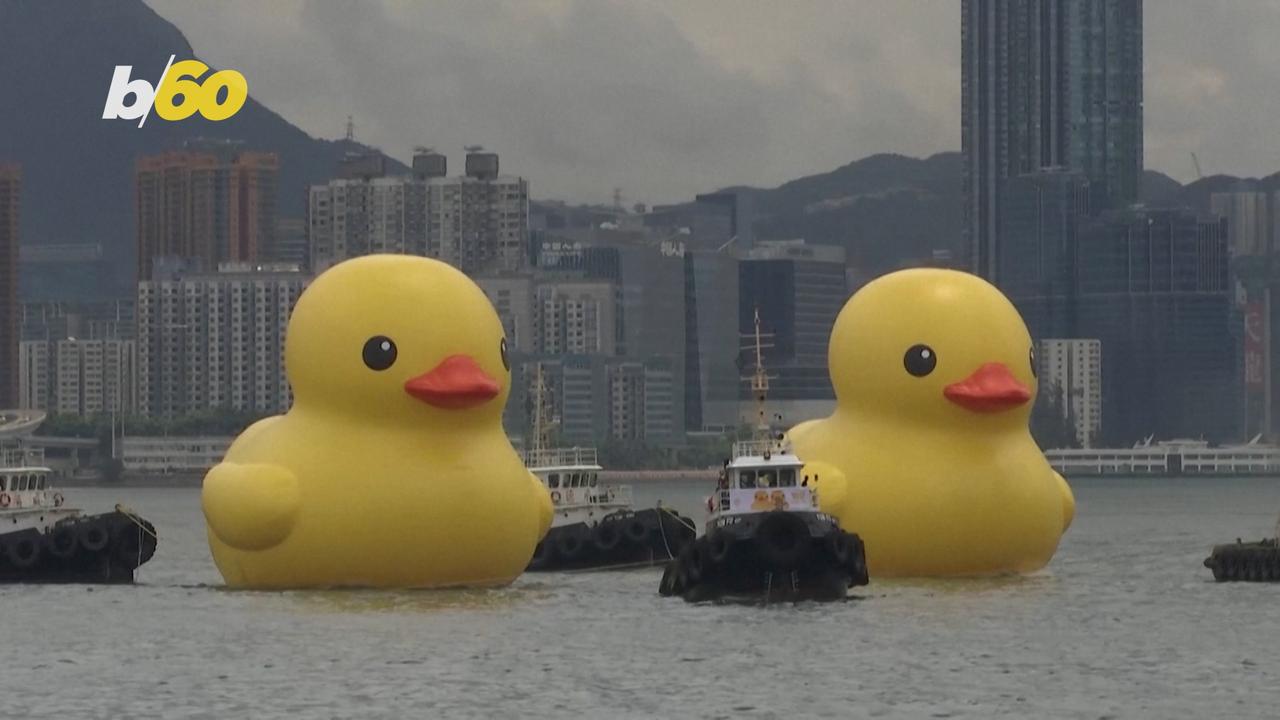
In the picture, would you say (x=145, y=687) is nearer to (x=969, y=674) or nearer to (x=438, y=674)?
(x=438, y=674)

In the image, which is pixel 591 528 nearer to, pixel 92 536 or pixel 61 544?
pixel 92 536

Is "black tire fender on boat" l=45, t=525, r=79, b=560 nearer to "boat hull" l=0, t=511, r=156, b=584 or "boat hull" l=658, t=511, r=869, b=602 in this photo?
"boat hull" l=0, t=511, r=156, b=584

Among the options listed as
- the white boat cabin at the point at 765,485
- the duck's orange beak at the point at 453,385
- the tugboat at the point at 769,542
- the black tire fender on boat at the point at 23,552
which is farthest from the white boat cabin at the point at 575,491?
the duck's orange beak at the point at 453,385

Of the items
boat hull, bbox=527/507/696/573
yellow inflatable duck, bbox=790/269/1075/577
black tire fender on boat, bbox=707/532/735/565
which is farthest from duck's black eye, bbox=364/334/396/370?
boat hull, bbox=527/507/696/573

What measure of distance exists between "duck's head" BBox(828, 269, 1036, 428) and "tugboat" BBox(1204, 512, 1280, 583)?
37.9 ft

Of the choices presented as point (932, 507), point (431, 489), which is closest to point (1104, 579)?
point (932, 507)

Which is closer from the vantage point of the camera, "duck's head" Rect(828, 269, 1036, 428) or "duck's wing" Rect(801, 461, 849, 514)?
"duck's wing" Rect(801, 461, 849, 514)

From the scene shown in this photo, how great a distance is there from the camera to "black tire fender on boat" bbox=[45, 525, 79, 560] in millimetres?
66750

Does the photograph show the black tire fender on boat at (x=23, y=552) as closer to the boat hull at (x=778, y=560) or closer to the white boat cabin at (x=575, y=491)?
the white boat cabin at (x=575, y=491)

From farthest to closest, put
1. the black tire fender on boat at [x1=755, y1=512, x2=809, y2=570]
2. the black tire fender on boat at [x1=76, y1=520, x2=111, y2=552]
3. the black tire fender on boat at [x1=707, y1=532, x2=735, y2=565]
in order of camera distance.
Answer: the black tire fender on boat at [x1=76, y1=520, x2=111, y2=552] → the black tire fender on boat at [x1=707, y1=532, x2=735, y2=565] → the black tire fender on boat at [x1=755, y1=512, x2=809, y2=570]

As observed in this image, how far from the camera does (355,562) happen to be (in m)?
55.8

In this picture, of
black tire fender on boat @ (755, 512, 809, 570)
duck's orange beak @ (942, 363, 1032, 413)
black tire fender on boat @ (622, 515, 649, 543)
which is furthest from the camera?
black tire fender on boat @ (622, 515, 649, 543)

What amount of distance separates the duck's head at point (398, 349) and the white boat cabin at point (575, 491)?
15.0 meters

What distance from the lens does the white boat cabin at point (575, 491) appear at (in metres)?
71.8
